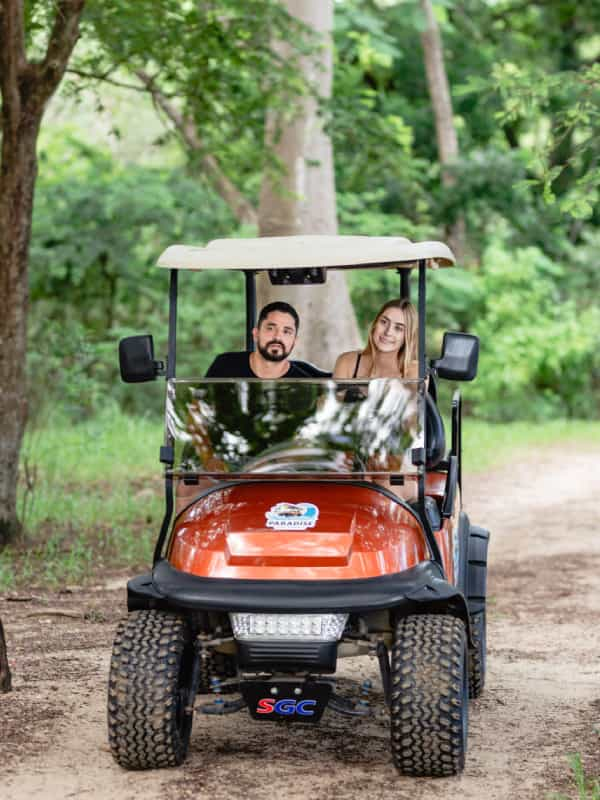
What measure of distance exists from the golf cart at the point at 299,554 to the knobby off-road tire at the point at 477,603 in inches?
32.0

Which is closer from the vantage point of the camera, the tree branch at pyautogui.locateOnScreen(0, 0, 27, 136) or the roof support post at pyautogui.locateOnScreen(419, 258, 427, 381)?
the roof support post at pyautogui.locateOnScreen(419, 258, 427, 381)

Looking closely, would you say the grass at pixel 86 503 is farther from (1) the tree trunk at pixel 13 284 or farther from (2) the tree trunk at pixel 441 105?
(2) the tree trunk at pixel 441 105

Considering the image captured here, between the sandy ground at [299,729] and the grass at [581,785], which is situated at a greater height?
the grass at [581,785]

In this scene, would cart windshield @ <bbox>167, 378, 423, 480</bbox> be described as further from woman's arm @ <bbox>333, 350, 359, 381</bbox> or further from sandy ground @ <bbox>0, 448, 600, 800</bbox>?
sandy ground @ <bbox>0, 448, 600, 800</bbox>

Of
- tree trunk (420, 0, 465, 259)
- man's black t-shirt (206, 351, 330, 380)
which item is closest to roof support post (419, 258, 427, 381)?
man's black t-shirt (206, 351, 330, 380)

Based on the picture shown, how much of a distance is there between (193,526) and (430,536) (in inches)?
33.9

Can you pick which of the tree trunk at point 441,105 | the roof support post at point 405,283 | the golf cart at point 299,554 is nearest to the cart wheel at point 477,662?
the golf cart at point 299,554

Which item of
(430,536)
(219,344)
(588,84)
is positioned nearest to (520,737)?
(430,536)

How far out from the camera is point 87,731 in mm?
5746

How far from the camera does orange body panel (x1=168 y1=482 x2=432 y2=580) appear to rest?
5004 millimetres

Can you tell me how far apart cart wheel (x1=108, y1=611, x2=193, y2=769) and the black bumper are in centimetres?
13

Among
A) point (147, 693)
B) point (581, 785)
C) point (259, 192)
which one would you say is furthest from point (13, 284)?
point (259, 192)

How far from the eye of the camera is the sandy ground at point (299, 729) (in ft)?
16.4

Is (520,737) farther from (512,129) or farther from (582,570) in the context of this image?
(512,129)
